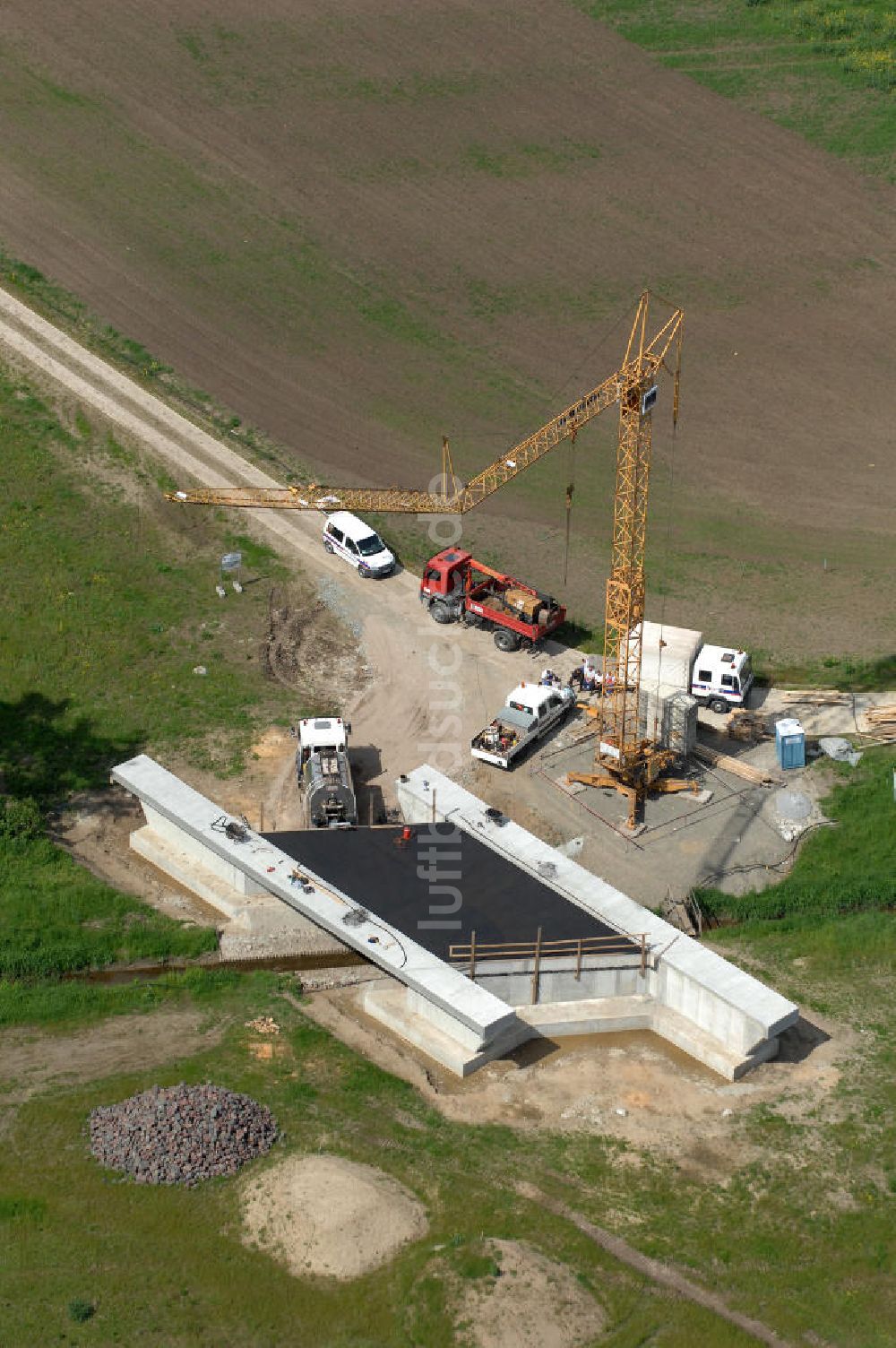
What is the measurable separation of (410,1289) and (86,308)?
208ft

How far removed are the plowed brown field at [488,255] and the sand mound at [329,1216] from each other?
3200cm

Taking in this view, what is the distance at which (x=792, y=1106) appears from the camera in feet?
161

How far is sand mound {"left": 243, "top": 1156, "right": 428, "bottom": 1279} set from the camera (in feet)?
141

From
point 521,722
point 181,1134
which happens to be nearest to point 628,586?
point 521,722

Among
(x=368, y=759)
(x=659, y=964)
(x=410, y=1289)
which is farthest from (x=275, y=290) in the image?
(x=410, y=1289)

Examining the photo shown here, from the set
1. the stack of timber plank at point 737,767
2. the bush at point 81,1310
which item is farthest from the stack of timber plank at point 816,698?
the bush at point 81,1310

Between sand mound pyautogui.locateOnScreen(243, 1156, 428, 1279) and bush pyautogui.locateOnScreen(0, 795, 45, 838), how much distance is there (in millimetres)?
18082

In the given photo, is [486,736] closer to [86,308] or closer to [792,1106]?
[792,1106]

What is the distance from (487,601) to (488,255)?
3399 centimetres

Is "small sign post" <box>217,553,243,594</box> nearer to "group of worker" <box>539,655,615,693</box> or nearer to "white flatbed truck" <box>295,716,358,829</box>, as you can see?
"white flatbed truck" <box>295,716,358,829</box>

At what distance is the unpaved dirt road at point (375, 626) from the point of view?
212 feet

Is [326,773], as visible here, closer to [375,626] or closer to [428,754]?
[428,754]

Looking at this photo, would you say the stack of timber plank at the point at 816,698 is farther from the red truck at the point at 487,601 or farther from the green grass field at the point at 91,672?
the green grass field at the point at 91,672

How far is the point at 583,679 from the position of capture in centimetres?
6650
